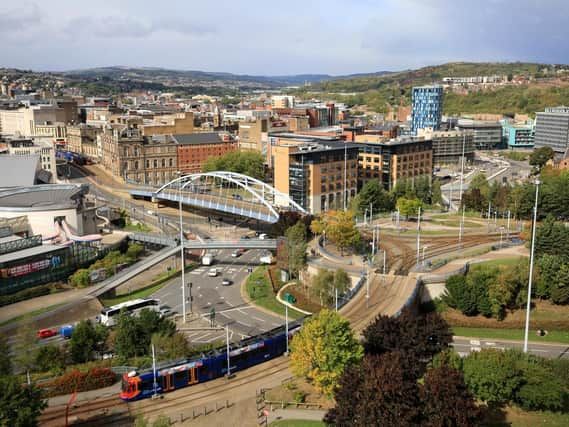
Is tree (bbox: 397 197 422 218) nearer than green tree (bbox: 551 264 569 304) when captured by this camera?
No

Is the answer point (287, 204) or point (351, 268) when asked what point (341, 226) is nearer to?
point (351, 268)

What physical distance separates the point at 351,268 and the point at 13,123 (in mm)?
130519

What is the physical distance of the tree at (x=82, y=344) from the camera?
3762cm

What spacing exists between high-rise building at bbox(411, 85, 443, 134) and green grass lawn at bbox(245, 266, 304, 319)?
102 metres

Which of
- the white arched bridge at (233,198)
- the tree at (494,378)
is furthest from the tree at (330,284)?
the white arched bridge at (233,198)

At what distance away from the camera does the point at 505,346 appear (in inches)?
1704

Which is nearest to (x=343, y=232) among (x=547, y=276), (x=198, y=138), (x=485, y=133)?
(x=547, y=276)

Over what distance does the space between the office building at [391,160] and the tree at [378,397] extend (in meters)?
68.2

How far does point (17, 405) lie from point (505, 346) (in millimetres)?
32812

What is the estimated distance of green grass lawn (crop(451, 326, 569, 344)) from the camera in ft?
146

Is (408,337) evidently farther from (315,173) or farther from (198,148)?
(198,148)

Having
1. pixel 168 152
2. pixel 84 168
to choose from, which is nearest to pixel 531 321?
pixel 168 152

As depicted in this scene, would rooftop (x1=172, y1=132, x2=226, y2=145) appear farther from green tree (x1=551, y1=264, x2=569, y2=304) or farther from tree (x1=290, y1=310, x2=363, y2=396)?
tree (x1=290, y1=310, x2=363, y2=396)

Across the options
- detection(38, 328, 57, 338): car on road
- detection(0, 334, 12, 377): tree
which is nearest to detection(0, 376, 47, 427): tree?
detection(0, 334, 12, 377): tree
